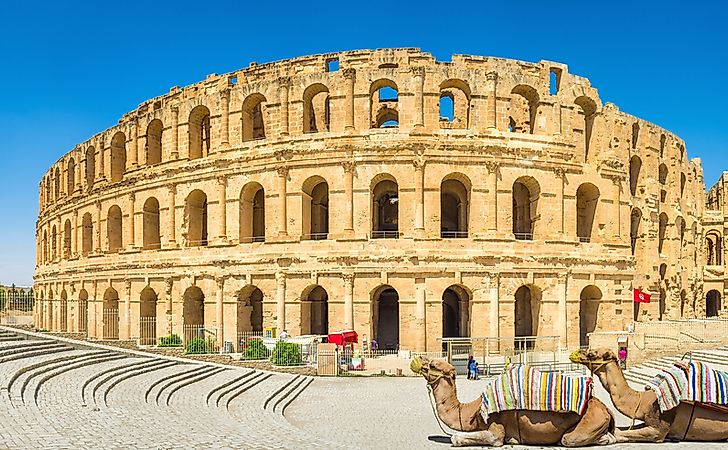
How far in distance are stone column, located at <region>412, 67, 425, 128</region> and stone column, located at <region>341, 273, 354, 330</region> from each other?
8064 mm

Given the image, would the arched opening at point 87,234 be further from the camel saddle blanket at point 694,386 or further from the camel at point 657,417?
the camel saddle blanket at point 694,386

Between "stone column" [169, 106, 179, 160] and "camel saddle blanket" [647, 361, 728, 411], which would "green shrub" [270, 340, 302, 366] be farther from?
"camel saddle blanket" [647, 361, 728, 411]

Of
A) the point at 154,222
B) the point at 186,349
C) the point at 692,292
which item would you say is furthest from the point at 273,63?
the point at 692,292

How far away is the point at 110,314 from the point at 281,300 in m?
14.1

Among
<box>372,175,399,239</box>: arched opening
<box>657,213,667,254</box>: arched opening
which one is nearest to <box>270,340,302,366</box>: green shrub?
<box>372,175,399,239</box>: arched opening

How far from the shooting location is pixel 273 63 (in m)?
34.5

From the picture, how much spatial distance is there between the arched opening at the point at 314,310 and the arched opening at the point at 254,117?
29.8ft

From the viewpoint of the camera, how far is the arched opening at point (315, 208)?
31828 millimetres

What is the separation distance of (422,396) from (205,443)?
1086cm

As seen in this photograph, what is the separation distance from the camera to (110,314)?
38.9 m

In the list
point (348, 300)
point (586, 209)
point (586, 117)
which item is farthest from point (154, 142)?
point (586, 209)

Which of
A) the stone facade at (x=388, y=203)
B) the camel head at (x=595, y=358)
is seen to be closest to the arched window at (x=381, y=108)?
the stone facade at (x=388, y=203)

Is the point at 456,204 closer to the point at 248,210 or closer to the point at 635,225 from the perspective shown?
the point at 635,225

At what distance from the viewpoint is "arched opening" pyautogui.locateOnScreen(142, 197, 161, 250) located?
3731cm
